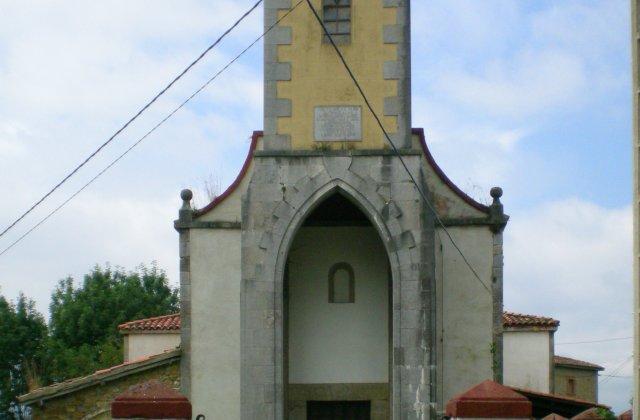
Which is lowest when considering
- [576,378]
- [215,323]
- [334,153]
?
[576,378]

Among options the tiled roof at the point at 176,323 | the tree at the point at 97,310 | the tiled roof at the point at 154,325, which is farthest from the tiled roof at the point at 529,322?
the tree at the point at 97,310

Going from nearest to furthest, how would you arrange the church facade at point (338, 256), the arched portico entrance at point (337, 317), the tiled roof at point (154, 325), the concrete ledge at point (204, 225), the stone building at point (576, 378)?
the church facade at point (338, 256) < the concrete ledge at point (204, 225) < the arched portico entrance at point (337, 317) < the tiled roof at point (154, 325) < the stone building at point (576, 378)

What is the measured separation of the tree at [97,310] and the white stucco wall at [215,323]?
25674mm

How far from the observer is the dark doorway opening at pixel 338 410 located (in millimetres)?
22219

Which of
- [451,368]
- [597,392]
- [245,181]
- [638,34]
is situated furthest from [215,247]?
[597,392]

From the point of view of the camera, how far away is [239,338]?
70.3 feet

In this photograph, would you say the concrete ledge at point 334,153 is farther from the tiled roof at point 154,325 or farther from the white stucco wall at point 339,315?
the tiled roof at point 154,325

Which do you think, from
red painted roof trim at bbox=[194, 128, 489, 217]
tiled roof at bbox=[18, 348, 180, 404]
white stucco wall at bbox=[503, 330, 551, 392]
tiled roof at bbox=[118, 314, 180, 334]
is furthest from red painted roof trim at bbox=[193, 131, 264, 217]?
white stucco wall at bbox=[503, 330, 551, 392]

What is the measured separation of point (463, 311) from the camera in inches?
843

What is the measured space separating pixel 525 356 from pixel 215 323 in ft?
37.4

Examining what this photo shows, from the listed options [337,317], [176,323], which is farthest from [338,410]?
[176,323]

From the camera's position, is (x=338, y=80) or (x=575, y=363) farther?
(x=575, y=363)

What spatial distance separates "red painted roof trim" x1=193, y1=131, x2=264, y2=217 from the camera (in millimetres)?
21953

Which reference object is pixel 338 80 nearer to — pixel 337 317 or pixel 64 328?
pixel 337 317
